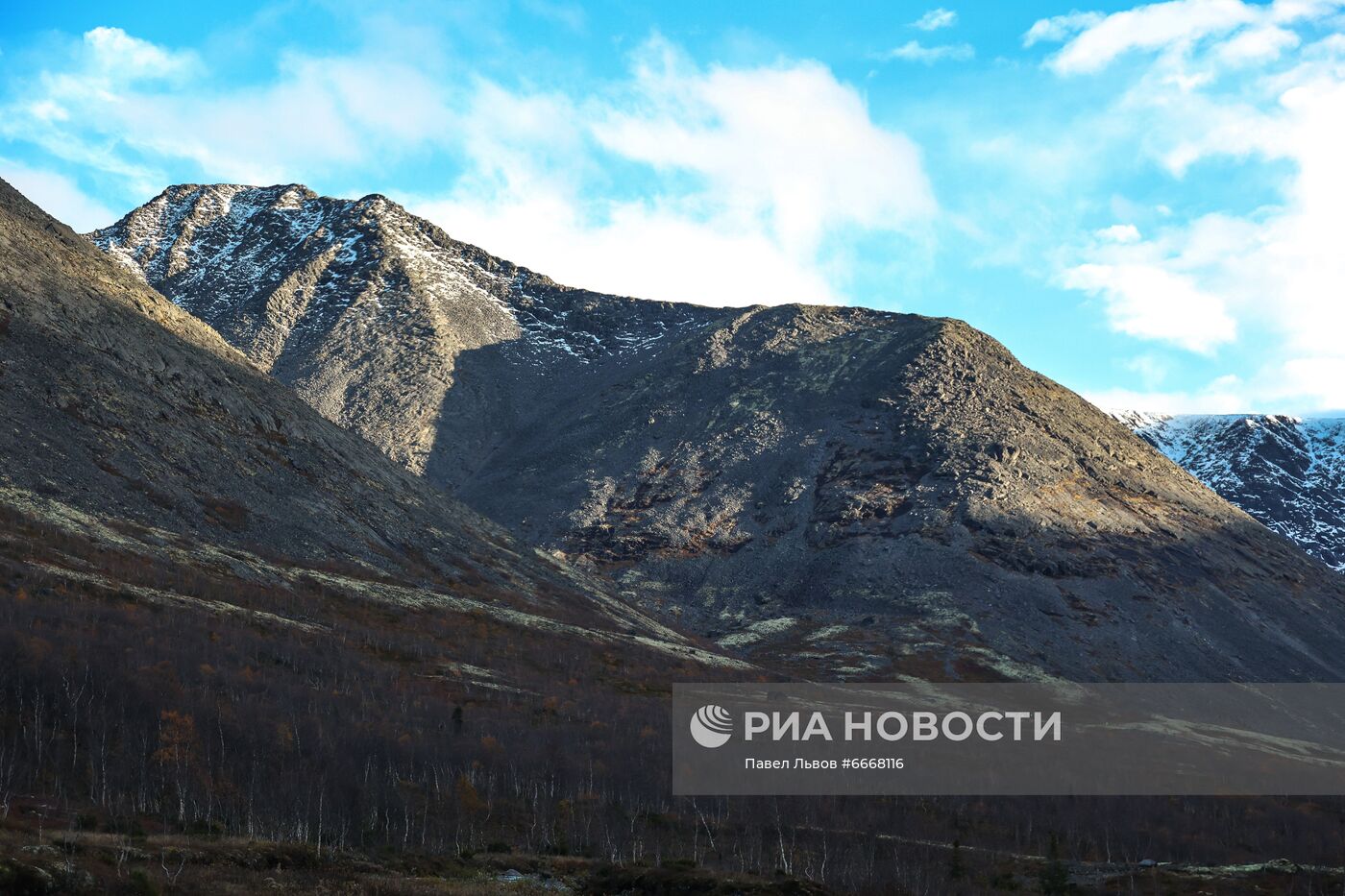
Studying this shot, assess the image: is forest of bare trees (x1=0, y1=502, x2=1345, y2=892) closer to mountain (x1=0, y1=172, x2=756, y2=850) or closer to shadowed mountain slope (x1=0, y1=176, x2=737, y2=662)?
mountain (x1=0, y1=172, x2=756, y2=850)

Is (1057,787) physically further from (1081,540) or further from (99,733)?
(1081,540)

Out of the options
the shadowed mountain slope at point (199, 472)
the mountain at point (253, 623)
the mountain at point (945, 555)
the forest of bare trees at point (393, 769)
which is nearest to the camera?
the forest of bare trees at point (393, 769)

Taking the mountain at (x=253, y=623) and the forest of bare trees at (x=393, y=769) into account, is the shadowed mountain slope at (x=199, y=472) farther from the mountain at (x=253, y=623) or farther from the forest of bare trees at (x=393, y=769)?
the forest of bare trees at (x=393, y=769)

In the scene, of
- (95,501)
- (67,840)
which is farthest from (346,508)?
(67,840)

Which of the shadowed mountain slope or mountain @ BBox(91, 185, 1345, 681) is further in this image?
mountain @ BBox(91, 185, 1345, 681)

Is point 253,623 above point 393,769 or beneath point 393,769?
above

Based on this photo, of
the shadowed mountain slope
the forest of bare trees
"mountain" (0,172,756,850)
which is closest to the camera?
the forest of bare trees

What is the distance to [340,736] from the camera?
67.1 metres

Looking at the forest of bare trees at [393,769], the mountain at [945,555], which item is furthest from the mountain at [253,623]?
the mountain at [945,555]

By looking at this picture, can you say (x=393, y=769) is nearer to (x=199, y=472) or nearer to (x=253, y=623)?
(x=253, y=623)

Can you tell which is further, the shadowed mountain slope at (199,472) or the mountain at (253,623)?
the shadowed mountain slope at (199,472)

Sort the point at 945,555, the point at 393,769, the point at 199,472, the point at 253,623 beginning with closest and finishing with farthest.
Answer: the point at 393,769 < the point at 253,623 < the point at 199,472 < the point at 945,555

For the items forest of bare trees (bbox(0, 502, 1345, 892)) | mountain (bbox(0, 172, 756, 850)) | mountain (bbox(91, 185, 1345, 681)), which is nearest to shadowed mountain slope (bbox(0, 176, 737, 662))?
mountain (bbox(0, 172, 756, 850))

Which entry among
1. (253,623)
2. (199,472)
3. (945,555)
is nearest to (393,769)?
(253,623)
